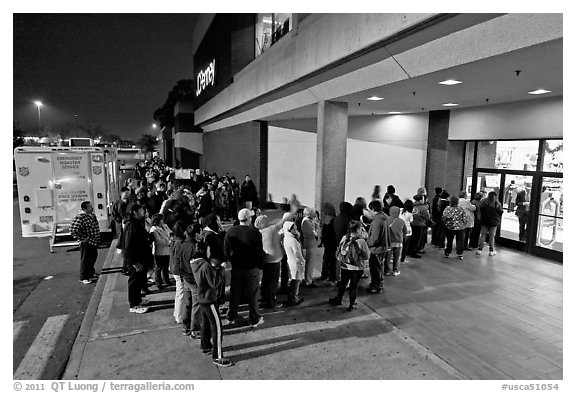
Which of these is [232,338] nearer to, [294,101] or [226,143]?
[294,101]

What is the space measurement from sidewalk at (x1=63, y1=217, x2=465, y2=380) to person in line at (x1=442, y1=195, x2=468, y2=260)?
407 centimetres

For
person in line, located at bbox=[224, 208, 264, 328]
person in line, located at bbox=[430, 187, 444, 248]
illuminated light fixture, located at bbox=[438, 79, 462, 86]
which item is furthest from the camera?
person in line, located at bbox=[430, 187, 444, 248]

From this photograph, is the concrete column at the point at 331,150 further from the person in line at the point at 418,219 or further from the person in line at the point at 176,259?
the person in line at the point at 176,259

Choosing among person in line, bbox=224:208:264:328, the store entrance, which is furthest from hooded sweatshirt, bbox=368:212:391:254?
the store entrance

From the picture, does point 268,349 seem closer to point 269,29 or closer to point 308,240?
point 308,240

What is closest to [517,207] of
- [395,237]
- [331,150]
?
[395,237]

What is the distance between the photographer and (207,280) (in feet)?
14.4

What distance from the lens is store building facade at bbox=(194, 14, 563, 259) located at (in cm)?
560

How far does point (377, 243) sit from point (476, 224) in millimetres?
4693

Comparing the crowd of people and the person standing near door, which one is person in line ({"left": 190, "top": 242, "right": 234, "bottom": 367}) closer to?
Result: the crowd of people

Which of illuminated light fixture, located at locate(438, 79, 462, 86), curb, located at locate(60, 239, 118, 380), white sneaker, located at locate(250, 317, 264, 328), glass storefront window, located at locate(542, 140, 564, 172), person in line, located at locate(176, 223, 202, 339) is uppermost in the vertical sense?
illuminated light fixture, located at locate(438, 79, 462, 86)

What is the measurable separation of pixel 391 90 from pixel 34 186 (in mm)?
9678

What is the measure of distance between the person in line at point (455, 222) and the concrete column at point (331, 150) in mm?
2898

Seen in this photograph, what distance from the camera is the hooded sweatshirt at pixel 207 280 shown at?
4.40 metres
